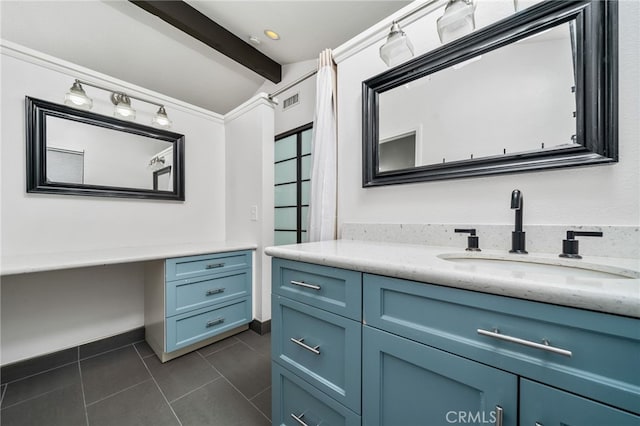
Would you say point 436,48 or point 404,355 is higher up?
point 436,48

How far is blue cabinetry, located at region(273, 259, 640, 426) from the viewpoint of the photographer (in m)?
0.44

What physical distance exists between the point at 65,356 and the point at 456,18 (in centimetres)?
318

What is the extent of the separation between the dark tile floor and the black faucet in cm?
148

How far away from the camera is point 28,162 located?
157cm

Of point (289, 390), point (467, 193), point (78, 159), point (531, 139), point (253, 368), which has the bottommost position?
point (253, 368)

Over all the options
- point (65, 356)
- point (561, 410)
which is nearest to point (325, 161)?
point (561, 410)

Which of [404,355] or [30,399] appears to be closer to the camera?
[404,355]

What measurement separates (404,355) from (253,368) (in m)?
1.42

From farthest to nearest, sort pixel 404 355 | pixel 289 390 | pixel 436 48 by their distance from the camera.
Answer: pixel 436 48, pixel 289 390, pixel 404 355

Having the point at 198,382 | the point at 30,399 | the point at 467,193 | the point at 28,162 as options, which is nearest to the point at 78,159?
the point at 28,162

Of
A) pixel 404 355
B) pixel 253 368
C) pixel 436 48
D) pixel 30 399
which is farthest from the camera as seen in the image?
pixel 253 368

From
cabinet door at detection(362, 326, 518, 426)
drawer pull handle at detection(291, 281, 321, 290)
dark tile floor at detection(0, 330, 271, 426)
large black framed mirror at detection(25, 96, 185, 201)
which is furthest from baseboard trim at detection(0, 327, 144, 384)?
cabinet door at detection(362, 326, 518, 426)

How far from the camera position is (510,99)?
0.97 m

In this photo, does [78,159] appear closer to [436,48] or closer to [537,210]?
[436,48]
